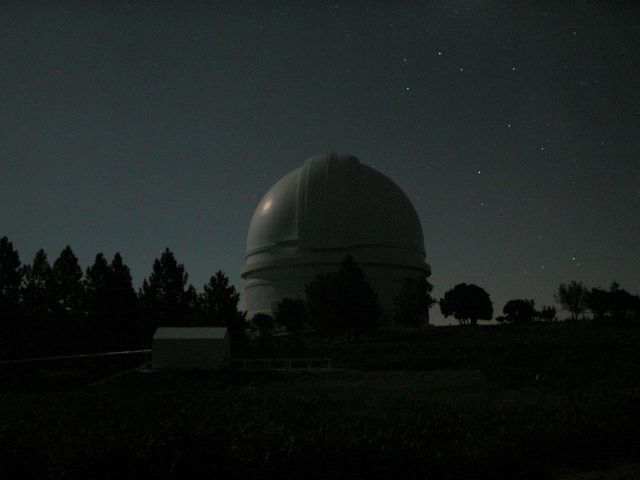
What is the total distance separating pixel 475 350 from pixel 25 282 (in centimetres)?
3279

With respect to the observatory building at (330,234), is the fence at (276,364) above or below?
below

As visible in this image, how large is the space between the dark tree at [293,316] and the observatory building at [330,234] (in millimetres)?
10145

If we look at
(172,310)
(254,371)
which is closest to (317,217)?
(172,310)

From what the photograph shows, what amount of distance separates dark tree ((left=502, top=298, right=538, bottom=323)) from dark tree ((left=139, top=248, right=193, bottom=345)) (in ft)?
161

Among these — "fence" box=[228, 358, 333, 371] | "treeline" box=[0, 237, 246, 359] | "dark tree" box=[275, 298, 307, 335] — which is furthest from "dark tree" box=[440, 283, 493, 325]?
"fence" box=[228, 358, 333, 371]

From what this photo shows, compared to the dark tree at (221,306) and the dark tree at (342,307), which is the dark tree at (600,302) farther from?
the dark tree at (221,306)

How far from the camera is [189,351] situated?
28438 mm

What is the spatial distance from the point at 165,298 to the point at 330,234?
31597mm

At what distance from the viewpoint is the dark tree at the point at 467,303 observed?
2443 inches

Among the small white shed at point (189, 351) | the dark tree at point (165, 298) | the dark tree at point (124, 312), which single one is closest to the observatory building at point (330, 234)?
the dark tree at point (165, 298)

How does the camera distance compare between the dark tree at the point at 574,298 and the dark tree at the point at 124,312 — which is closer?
the dark tree at the point at 124,312

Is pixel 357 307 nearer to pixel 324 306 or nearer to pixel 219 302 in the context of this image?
pixel 324 306

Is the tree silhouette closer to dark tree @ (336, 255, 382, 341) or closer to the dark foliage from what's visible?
dark tree @ (336, 255, 382, 341)

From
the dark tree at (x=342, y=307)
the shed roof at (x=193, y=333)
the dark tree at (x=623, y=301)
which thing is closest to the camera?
the shed roof at (x=193, y=333)
